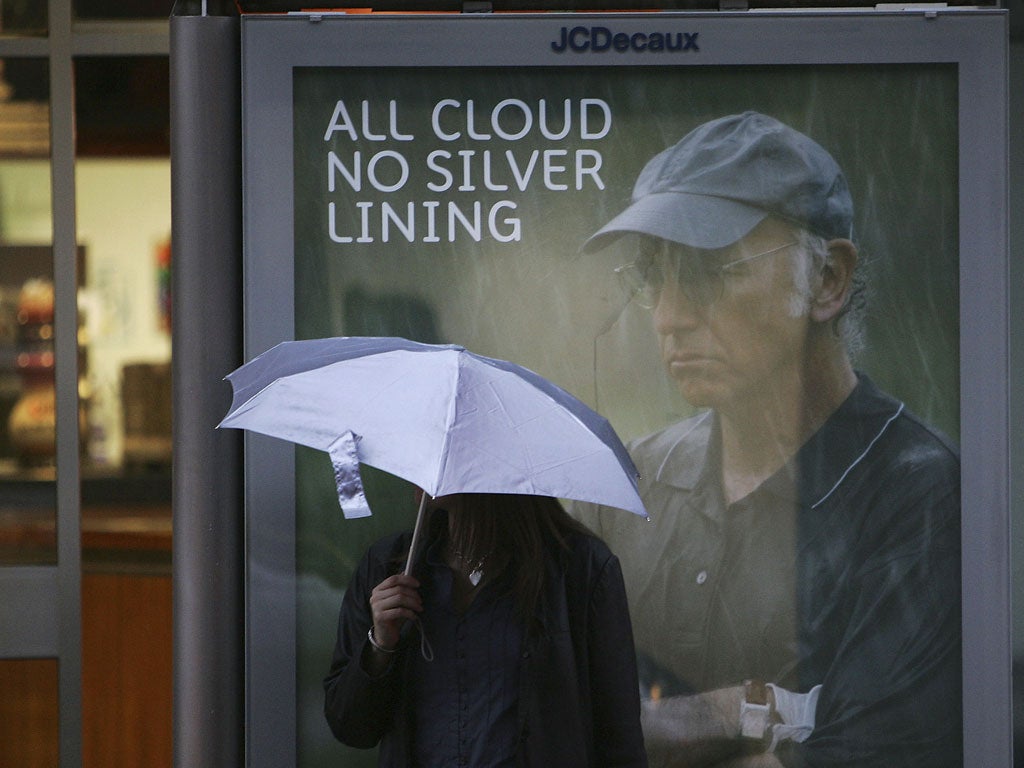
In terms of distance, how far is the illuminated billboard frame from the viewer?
371 cm

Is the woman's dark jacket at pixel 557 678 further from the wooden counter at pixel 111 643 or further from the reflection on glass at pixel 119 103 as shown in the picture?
the reflection on glass at pixel 119 103

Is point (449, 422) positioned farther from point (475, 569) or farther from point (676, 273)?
point (676, 273)

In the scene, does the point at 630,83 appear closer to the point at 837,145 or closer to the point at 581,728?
the point at 837,145

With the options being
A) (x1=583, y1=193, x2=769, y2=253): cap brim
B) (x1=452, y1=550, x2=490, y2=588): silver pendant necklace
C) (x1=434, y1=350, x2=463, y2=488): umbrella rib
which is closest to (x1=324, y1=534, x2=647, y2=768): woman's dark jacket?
(x1=452, y1=550, x2=490, y2=588): silver pendant necklace

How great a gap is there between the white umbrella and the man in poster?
1.28 m

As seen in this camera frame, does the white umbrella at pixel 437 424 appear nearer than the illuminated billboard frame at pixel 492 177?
Yes

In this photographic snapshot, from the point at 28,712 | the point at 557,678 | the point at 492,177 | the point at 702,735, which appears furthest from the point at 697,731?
the point at 28,712

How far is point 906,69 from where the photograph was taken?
147 inches

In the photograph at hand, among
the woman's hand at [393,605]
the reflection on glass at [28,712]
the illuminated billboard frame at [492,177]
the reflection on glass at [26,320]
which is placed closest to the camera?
the woman's hand at [393,605]

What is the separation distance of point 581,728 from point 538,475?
2.50 ft

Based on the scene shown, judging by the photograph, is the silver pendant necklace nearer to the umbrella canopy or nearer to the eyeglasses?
the umbrella canopy

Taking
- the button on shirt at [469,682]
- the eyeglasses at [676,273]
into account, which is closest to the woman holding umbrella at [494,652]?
the button on shirt at [469,682]

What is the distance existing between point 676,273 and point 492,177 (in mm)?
645

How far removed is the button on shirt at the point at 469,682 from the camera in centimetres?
269
